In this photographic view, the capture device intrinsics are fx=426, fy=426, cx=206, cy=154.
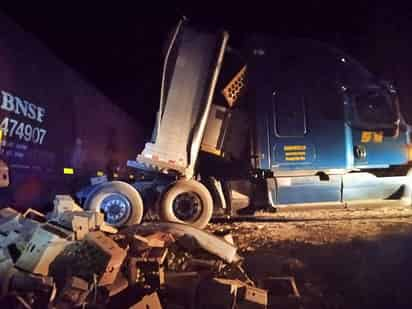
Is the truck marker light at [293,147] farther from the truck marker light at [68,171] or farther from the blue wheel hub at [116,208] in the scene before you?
the truck marker light at [68,171]

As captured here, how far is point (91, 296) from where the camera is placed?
3.61 metres

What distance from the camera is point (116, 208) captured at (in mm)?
6734

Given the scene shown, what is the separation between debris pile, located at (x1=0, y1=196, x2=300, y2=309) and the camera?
355 cm

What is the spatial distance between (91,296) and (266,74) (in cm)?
456

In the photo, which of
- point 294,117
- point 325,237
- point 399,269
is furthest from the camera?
point 294,117

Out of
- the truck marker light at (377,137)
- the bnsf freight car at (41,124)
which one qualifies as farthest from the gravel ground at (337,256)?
the bnsf freight car at (41,124)

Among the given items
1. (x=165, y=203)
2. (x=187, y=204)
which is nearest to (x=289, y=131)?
(x=187, y=204)

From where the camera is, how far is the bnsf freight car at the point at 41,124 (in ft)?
19.1

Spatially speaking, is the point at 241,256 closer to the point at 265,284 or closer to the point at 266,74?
the point at 265,284

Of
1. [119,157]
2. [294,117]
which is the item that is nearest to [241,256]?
[294,117]

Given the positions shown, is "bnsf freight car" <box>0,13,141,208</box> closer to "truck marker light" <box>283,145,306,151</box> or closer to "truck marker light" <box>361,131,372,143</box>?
"truck marker light" <box>283,145,306,151</box>

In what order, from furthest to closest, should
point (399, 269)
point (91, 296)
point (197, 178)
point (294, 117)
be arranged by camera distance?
point (197, 178) → point (294, 117) → point (399, 269) → point (91, 296)

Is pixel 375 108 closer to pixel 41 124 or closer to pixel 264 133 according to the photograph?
pixel 264 133

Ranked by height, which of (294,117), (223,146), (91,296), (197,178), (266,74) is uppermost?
(266,74)
